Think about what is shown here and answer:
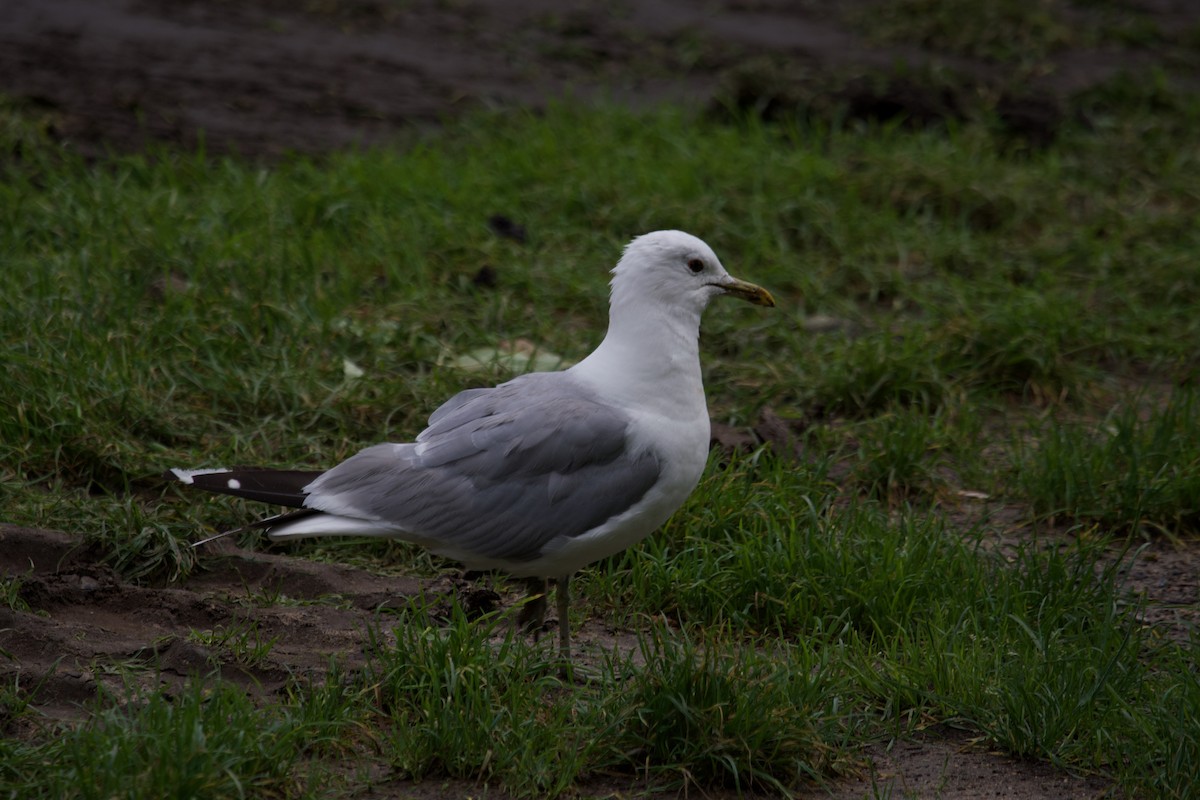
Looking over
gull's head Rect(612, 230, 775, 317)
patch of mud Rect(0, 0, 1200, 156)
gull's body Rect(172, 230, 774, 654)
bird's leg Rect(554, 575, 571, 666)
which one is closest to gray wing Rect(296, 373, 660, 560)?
gull's body Rect(172, 230, 774, 654)

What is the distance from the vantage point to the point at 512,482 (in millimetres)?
3672

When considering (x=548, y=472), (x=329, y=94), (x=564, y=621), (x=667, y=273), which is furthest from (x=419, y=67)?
(x=564, y=621)

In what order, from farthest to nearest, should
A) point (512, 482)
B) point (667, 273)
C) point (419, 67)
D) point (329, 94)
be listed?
point (419, 67) → point (329, 94) → point (667, 273) → point (512, 482)

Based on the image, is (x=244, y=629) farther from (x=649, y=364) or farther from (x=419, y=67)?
(x=419, y=67)

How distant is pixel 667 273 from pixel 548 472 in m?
0.65

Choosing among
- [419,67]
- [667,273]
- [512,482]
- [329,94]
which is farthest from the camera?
[419,67]

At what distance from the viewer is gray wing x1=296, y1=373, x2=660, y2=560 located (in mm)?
3623

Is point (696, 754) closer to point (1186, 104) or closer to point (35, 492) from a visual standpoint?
point (35, 492)

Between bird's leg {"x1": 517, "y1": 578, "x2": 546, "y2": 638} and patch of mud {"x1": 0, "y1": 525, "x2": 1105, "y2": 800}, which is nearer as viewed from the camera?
patch of mud {"x1": 0, "y1": 525, "x2": 1105, "y2": 800}

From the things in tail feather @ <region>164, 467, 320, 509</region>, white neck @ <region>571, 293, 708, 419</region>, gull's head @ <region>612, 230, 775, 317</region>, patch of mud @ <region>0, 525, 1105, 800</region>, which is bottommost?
patch of mud @ <region>0, 525, 1105, 800</region>

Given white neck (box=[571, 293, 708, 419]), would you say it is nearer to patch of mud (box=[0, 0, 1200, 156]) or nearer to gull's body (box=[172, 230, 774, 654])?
gull's body (box=[172, 230, 774, 654])

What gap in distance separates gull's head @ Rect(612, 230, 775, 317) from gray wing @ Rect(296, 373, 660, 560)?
13.2 inches

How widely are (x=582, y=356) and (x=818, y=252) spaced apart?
177 cm

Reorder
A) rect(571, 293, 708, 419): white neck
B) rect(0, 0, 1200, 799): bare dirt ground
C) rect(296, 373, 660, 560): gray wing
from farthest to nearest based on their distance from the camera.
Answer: rect(571, 293, 708, 419): white neck → rect(296, 373, 660, 560): gray wing → rect(0, 0, 1200, 799): bare dirt ground
